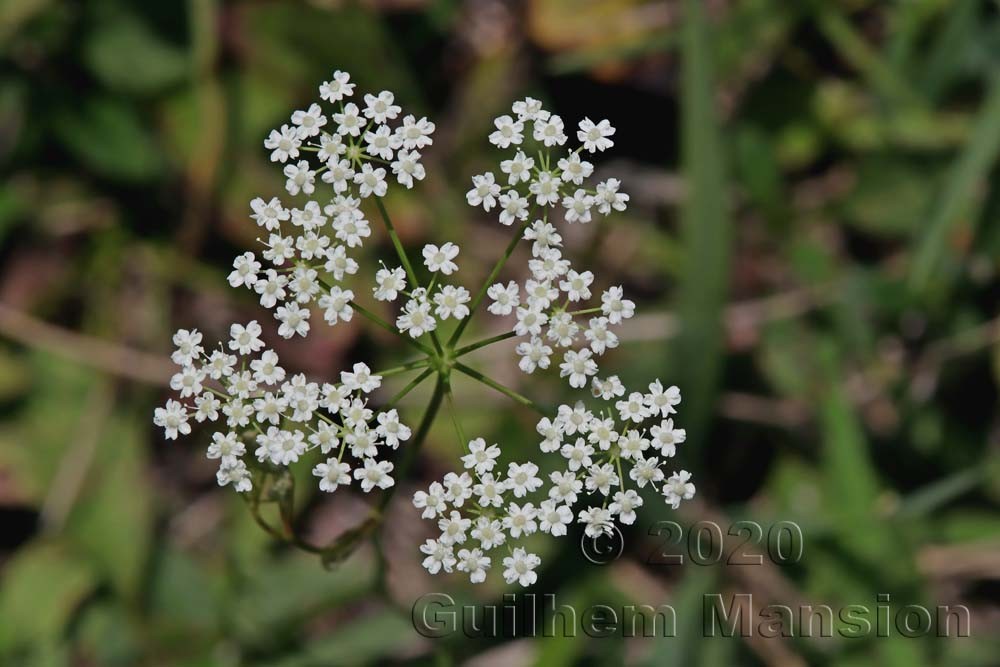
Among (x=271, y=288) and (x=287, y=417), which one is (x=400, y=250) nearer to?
(x=271, y=288)

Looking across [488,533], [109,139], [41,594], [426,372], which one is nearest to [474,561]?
[488,533]

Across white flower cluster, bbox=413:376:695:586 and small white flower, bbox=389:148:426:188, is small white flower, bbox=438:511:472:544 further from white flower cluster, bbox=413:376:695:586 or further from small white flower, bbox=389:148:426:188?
small white flower, bbox=389:148:426:188

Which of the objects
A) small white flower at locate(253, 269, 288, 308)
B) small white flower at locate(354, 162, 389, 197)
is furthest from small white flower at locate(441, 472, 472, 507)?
small white flower at locate(354, 162, 389, 197)

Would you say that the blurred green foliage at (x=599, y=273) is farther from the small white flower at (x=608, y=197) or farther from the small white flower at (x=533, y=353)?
the small white flower at (x=533, y=353)

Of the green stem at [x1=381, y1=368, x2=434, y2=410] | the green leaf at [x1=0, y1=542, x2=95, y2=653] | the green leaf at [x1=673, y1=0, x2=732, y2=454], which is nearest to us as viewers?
the green stem at [x1=381, y1=368, x2=434, y2=410]

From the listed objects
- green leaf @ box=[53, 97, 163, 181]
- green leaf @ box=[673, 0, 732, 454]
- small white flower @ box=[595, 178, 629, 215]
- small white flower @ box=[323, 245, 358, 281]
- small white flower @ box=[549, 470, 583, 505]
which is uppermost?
green leaf @ box=[53, 97, 163, 181]

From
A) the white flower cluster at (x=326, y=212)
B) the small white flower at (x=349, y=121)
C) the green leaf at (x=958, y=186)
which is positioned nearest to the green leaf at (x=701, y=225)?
the green leaf at (x=958, y=186)

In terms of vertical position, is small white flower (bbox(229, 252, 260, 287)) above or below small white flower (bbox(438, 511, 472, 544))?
above
